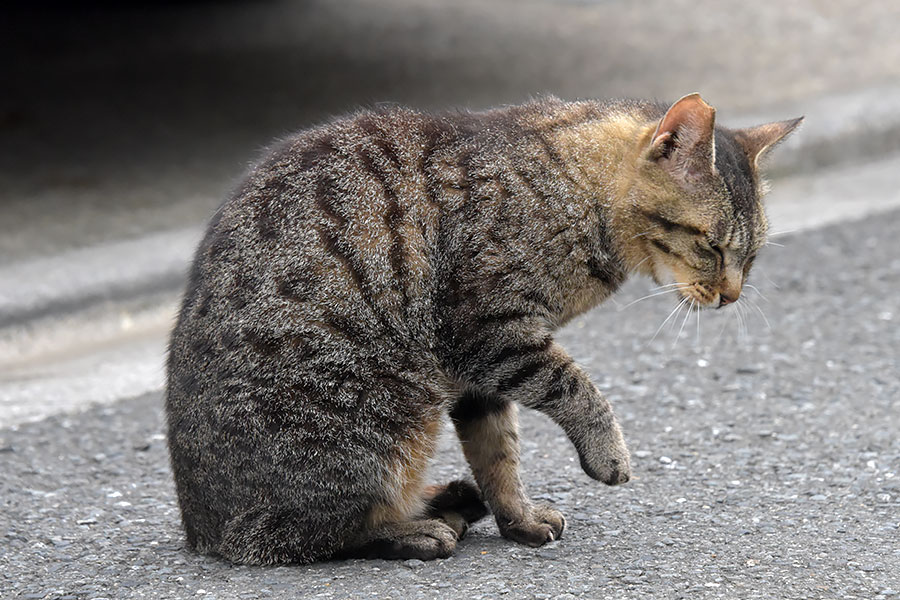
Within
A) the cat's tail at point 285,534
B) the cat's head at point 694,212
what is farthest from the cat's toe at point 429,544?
the cat's head at point 694,212

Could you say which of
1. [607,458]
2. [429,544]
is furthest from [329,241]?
[607,458]

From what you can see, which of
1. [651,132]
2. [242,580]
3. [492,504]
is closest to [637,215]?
[651,132]

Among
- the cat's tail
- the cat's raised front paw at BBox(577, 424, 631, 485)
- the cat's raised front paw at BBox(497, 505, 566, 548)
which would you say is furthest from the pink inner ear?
the cat's tail

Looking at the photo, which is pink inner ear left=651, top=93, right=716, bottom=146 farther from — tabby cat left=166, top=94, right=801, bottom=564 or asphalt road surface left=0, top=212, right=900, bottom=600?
asphalt road surface left=0, top=212, right=900, bottom=600

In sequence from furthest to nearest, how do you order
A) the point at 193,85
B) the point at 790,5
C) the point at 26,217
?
the point at 790,5 → the point at 193,85 → the point at 26,217

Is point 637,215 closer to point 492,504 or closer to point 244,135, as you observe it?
point 492,504

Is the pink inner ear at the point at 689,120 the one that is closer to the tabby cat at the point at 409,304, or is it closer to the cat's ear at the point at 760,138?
the tabby cat at the point at 409,304

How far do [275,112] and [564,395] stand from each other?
17.3 ft

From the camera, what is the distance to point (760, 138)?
353cm

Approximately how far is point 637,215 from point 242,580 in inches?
58.6

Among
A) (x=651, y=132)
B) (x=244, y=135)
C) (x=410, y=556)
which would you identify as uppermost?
(x=244, y=135)

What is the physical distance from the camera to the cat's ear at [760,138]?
3.49 meters

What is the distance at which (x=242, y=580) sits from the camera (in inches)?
Answer: 120

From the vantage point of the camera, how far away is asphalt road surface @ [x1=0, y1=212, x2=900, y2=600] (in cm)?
304
